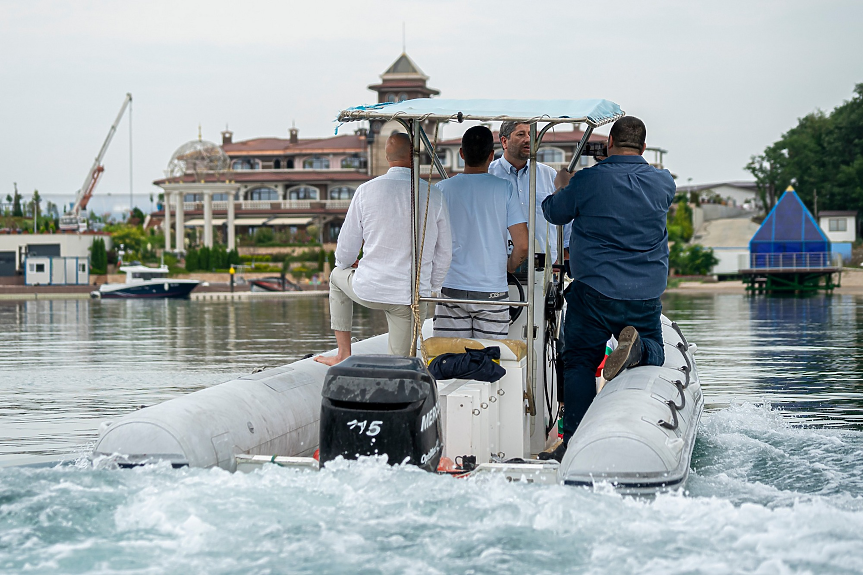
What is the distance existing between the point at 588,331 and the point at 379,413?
1686mm

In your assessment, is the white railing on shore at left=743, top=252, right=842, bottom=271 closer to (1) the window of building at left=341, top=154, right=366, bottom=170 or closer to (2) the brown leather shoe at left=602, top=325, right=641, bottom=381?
(1) the window of building at left=341, top=154, right=366, bottom=170

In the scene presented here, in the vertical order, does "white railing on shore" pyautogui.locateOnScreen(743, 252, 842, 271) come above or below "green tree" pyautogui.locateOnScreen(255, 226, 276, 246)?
below

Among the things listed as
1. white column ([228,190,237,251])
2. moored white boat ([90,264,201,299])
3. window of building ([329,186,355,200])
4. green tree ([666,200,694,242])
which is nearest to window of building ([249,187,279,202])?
window of building ([329,186,355,200])

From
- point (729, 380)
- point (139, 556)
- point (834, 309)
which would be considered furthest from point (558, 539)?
point (834, 309)

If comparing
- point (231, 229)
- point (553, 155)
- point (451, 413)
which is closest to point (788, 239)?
point (553, 155)

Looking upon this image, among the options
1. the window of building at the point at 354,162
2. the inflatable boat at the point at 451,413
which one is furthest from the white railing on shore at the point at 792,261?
the inflatable boat at the point at 451,413

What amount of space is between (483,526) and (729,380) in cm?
953

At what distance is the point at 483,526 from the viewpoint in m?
4.05

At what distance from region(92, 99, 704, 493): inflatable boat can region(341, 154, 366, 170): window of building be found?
79.2 meters

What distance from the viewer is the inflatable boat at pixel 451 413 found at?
4.62 m

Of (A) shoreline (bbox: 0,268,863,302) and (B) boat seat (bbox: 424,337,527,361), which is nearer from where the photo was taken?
(B) boat seat (bbox: 424,337,527,361)

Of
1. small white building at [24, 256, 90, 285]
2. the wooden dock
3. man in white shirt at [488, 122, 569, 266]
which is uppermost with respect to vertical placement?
man in white shirt at [488, 122, 569, 266]

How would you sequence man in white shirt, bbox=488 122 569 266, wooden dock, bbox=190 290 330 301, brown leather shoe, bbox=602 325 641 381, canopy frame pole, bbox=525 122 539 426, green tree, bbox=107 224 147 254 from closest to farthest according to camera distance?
brown leather shoe, bbox=602 325 641 381, canopy frame pole, bbox=525 122 539 426, man in white shirt, bbox=488 122 569 266, wooden dock, bbox=190 290 330 301, green tree, bbox=107 224 147 254

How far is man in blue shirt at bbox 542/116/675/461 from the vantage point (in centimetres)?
569
